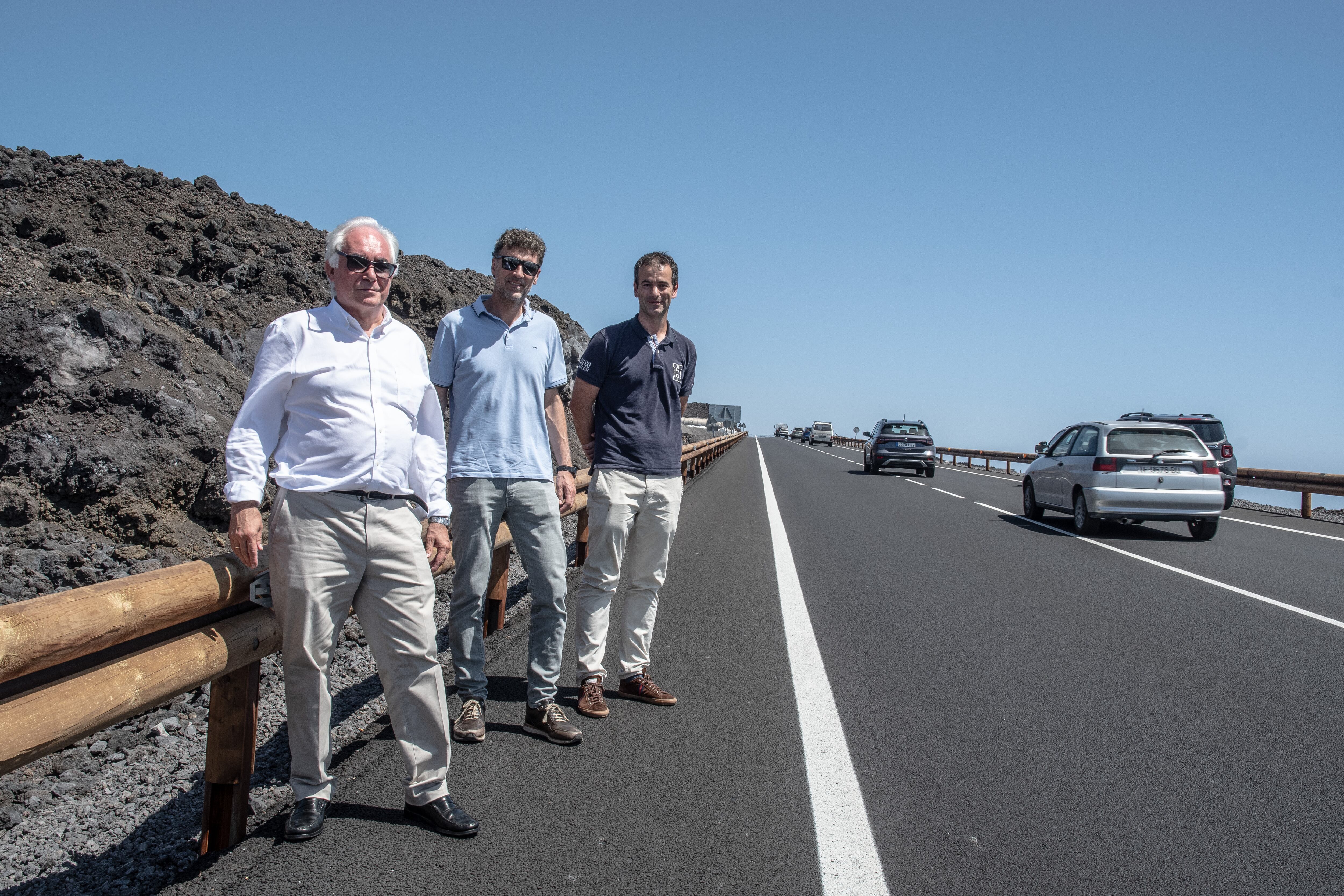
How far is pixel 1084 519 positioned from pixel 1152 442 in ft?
4.55

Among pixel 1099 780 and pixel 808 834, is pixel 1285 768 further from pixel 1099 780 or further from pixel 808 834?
pixel 808 834

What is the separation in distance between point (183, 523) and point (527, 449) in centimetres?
449

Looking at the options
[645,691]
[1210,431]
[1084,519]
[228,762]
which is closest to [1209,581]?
[1084,519]

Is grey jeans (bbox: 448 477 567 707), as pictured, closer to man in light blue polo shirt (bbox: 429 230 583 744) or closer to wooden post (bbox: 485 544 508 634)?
man in light blue polo shirt (bbox: 429 230 583 744)

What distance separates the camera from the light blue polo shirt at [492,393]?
3.94 meters

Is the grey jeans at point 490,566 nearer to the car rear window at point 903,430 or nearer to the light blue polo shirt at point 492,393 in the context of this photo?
the light blue polo shirt at point 492,393

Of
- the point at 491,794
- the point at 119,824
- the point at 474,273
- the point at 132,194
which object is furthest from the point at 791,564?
the point at 474,273

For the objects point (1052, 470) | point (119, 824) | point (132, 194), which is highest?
point (132, 194)

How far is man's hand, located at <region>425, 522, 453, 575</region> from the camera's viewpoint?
3279 millimetres

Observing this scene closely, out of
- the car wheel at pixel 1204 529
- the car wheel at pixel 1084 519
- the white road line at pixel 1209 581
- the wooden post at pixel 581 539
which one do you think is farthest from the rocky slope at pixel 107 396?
the car wheel at pixel 1204 529

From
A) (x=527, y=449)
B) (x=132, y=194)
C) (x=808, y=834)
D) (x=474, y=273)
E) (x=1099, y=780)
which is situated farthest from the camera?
(x=474, y=273)

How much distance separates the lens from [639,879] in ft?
9.11

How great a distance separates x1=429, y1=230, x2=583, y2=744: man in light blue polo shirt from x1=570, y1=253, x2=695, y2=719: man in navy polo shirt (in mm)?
367

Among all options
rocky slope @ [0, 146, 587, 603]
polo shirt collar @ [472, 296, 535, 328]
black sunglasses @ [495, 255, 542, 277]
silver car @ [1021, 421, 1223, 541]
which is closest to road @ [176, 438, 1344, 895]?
polo shirt collar @ [472, 296, 535, 328]
